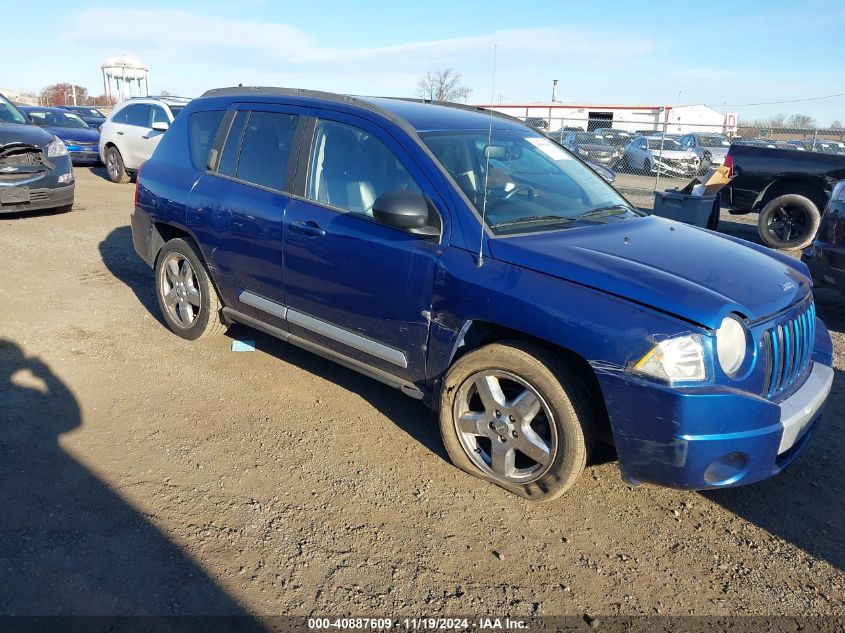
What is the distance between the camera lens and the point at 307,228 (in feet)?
13.0

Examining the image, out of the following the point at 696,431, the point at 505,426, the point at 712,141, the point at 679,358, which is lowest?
the point at 505,426

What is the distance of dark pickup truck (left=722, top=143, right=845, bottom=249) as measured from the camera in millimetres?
9570

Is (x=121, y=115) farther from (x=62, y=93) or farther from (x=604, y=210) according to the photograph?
(x=62, y=93)

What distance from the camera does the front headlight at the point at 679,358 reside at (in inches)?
107

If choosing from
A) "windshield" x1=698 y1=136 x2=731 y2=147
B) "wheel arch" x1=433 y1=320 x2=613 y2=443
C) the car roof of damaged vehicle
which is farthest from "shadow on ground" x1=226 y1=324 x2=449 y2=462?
"windshield" x1=698 y1=136 x2=731 y2=147

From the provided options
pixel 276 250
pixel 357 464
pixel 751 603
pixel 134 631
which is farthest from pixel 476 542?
pixel 276 250

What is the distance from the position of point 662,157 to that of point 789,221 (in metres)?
10.9

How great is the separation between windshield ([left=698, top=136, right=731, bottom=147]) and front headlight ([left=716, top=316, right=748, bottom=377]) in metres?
21.8

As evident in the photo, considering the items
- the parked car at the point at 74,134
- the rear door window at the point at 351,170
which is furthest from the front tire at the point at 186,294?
the parked car at the point at 74,134

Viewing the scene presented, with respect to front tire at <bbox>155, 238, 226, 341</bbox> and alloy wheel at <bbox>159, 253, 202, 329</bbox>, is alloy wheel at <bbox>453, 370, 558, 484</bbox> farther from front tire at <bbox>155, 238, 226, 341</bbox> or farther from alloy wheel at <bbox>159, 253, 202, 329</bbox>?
alloy wheel at <bbox>159, 253, 202, 329</bbox>

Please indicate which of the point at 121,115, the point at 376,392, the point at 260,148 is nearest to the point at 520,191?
the point at 376,392

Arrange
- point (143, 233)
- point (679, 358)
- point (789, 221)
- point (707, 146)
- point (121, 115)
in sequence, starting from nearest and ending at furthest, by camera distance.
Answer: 1. point (679, 358)
2. point (143, 233)
3. point (789, 221)
4. point (121, 115)
5. point (707, 146)

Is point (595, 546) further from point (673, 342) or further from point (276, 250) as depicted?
point (276, 250)

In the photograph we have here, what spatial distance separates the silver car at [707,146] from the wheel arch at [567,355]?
61.4 ft
